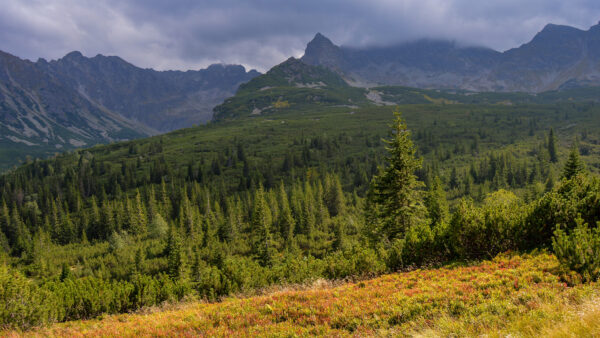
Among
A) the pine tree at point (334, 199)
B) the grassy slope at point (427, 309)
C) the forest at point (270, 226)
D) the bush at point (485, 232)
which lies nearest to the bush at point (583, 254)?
the forest at point (270, 226)

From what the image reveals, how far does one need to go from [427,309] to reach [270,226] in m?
85.7

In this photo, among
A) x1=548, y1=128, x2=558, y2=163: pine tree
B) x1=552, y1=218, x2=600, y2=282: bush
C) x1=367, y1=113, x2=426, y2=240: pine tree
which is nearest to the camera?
x1=552, y1=218, x2=600, y2=282: bush

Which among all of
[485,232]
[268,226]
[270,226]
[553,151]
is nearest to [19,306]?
[485,232]

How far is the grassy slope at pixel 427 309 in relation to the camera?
8.05 m

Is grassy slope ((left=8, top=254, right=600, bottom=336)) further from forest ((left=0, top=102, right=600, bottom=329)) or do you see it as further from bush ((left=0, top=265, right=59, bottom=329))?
bush ((left=0, top=265, right=59, bottom=329))

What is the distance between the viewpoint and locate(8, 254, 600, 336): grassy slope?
8055 millimetres

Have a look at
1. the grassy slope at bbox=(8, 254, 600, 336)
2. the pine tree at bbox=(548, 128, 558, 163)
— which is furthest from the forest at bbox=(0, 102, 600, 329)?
the grassy slope at bbox=(8, 254, 600, 336)

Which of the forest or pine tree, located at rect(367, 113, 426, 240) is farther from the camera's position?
pine tree, located at rect(367, 113, 426, 240)

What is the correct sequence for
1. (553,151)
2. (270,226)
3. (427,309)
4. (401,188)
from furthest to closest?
(553,151)
(270,226)
(401,188)
(427,309)

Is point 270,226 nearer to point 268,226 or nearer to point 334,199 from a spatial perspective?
point 268,226

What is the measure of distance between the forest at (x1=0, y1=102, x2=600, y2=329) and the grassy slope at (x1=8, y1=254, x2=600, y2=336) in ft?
5.00

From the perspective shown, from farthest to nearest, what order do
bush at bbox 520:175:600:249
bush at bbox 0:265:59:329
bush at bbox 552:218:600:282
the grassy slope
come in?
bush at bbox 0:265:59:329 → bush at bbox 520:175:600:249 → bush at bbox 552:218:600:282 → the grassy slope

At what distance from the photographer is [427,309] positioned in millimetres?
10289

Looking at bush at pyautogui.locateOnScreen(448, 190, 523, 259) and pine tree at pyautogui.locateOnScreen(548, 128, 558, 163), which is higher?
bush at pyautogui.locateOnScreen(448, 190, 523, 259)
